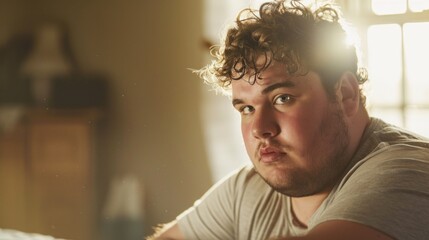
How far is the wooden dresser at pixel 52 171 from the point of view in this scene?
2383mm

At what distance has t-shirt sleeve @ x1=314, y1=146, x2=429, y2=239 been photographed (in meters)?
0.73

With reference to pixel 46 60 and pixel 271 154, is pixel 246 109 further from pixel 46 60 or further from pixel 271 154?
pixel 46 60

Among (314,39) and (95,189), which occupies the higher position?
(314,39)

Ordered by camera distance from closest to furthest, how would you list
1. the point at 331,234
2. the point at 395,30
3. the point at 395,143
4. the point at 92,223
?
the point at 331,234 < the point at 395,143 < the point at 395,30 < the point at 92,223

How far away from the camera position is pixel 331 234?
0.71m

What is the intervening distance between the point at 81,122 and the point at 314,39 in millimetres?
1552

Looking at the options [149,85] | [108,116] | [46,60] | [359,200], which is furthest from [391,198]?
[46,60]

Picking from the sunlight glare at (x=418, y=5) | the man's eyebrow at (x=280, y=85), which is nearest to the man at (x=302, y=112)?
the man's eyebrow at (x=280, y=85)

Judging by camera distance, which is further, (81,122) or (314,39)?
(81,122)

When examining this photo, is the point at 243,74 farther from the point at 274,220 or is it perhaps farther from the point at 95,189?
the point at 95,189

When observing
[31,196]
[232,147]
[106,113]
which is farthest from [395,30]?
[31,196]

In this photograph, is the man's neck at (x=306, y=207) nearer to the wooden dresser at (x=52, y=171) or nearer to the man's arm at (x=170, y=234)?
the man's arm at (x=170, y=234)

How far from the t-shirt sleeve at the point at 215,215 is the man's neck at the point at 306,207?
0.57 feet

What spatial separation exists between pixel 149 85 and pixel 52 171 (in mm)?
522
